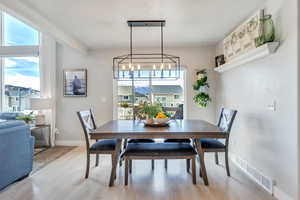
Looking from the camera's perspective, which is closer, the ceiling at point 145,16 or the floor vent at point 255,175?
the floor vent at point 255,175

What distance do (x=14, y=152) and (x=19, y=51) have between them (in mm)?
Result: 3415

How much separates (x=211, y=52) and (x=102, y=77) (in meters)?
2.61

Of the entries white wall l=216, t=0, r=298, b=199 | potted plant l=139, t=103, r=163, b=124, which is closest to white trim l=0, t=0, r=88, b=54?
potted plant l=139, t=103, r=163, b=124

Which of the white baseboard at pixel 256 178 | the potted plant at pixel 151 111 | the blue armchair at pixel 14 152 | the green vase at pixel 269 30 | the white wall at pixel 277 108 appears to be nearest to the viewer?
the white wall at pixel 277 108

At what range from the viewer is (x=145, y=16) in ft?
10.2

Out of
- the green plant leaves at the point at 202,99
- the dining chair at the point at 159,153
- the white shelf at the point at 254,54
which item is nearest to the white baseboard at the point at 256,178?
the dining chair at the point at 159,153

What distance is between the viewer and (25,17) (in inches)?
107

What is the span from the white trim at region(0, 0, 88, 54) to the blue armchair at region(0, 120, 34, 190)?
1.36 metres

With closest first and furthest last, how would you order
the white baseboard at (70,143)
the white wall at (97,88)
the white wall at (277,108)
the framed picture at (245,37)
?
the white wall at (277,108), the framed picture at (245,37), the white wall at (97,88), the white baseboard at (70,143)

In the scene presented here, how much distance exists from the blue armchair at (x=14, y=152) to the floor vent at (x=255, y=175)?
316cm

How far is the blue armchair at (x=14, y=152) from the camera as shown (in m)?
2.53

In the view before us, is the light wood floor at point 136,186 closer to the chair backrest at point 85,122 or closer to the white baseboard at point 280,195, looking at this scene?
the white baseboard at point 280,195

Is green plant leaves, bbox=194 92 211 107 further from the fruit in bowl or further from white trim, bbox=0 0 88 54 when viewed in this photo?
white trim, bbox=0 0 88 54

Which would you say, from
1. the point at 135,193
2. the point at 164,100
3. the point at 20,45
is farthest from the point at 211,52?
the point at 20,45
